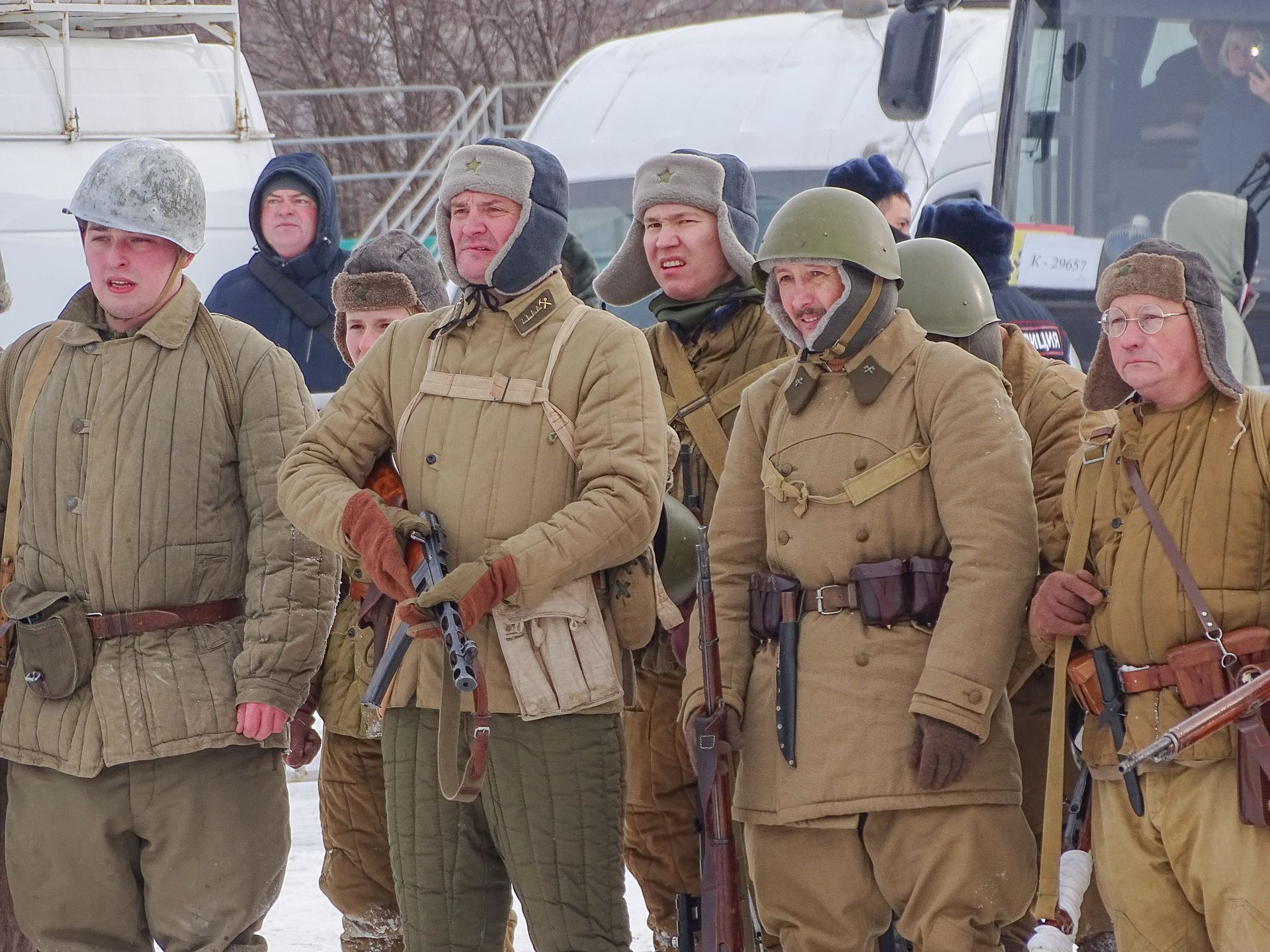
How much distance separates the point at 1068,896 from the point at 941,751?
0.36 metres

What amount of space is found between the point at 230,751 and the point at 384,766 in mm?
484

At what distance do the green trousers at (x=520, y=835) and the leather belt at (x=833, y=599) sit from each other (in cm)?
48

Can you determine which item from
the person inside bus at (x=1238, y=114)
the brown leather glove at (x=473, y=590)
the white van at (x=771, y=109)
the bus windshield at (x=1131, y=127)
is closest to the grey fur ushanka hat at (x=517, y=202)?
the brown leather glove at (x=473, y=590)

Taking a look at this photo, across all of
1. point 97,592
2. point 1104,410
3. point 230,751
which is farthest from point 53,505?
point 1104,410

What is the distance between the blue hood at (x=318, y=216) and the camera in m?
6.10

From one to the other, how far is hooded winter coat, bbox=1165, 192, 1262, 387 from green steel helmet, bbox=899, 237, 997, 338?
131 cm

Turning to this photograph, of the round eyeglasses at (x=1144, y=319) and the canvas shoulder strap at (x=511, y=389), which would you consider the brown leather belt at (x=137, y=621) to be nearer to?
the canvas shoulder strap at (x=511, y=389)

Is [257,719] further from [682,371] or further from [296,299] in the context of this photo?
[296,299]

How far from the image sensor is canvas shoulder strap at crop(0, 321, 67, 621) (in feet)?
14.0

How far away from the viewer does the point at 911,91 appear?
6.90 metres

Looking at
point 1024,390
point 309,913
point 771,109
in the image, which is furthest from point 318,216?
point 771,109

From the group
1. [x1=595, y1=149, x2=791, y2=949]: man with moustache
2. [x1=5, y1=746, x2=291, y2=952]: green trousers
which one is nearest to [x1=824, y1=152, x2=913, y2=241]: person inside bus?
[x1=595, y1=149, x2=791, y2=949]: man with moustache

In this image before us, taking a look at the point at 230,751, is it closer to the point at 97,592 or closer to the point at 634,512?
the point at 97,592

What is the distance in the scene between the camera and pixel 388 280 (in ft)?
16.0
